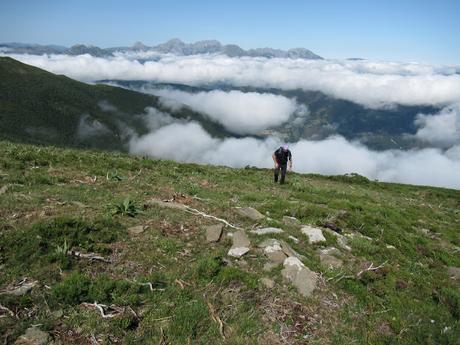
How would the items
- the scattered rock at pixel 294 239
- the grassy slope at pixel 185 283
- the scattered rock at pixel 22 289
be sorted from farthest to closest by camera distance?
the scattered rock at pixel 294 239, the scattered rock at pixel 22 289, the grassy slope at pixel 185 283

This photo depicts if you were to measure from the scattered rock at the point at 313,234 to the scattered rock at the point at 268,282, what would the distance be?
3629mm

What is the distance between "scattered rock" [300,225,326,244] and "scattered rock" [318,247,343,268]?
1.69 ft

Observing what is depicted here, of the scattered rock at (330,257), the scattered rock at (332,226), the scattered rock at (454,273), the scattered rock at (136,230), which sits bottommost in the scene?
the scattered rock at (454,273)

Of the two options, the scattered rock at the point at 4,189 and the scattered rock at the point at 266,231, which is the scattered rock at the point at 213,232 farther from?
the scattered rock at the point at 4,189

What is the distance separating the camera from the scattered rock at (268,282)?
9000 mm

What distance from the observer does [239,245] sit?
35.9 feet

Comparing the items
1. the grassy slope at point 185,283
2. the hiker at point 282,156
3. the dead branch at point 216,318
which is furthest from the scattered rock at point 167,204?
the hiker at point 282,156

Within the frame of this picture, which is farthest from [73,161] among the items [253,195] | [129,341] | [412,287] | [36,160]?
[412,287]

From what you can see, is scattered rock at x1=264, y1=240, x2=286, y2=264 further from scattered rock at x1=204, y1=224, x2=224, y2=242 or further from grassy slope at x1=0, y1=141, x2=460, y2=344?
scattered rock at x1=204, y1=224, x2=224, y2=242

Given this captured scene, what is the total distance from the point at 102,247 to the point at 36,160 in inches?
486

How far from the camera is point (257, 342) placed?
7.20 metres

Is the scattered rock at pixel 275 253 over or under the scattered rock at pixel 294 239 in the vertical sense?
over

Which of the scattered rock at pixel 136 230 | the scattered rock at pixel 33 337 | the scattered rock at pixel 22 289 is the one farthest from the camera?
the scattered rock at pixel 136 230

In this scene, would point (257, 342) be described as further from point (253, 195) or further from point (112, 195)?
point (253, 195)
